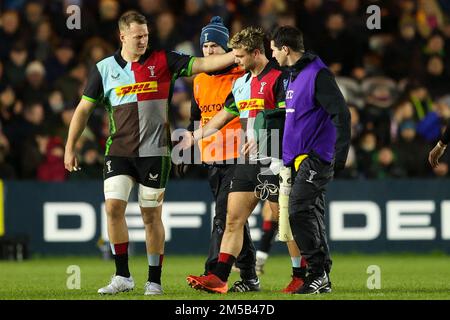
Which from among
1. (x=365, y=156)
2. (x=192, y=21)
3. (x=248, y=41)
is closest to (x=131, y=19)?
(x=248, y=41)

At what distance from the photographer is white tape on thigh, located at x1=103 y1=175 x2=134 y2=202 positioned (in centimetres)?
1037

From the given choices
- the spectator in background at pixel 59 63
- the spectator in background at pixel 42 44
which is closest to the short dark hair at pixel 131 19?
the spectator in background at pixel 59 63

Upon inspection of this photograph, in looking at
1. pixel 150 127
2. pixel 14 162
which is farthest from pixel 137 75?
pixel 14 162

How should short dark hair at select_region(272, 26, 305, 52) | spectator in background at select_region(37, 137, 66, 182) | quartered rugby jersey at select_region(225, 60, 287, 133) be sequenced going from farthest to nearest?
spectator in background at select_region(37, 137, 66, 182) → quartered rugby jersey at select_region(225, 60, 287, 133) → short dark hair at select_region(272, 26, 305, 52)

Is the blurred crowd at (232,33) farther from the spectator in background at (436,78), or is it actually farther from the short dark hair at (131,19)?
the short dark hair at (131,19)

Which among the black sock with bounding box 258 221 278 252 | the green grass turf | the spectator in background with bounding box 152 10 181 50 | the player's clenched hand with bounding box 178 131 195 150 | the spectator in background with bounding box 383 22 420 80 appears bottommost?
the green grass turf

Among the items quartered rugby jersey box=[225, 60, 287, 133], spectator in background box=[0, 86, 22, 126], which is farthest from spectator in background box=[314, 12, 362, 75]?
quartered rugby jersey box=[225, 60, 287, 133]

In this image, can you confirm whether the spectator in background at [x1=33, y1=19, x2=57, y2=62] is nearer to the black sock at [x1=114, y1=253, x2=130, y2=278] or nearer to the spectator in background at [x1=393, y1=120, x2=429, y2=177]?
the spectator in background at [x1=393, y1=120, x2=429, y2=177]

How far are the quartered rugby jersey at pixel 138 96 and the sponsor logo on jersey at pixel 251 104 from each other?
2.17 feet

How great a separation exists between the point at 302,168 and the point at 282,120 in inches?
29.3

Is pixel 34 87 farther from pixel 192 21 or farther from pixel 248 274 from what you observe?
pixel 248 274

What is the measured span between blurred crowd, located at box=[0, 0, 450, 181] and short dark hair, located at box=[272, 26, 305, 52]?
284 inches

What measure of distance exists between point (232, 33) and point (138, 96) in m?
8.74

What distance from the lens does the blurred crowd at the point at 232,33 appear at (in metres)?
17.8
